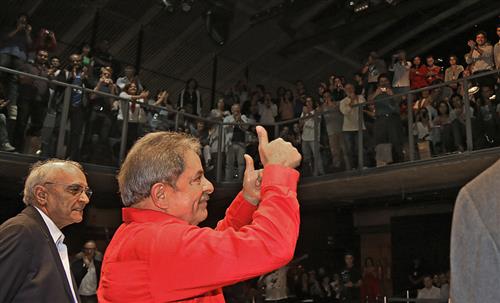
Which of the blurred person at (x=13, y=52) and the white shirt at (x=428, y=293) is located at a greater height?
the blurred person at (x=13, y=52)

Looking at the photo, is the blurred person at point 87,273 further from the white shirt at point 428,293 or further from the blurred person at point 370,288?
the white shirt at point 428,293

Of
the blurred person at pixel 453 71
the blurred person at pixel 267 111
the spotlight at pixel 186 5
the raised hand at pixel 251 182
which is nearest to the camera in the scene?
the raised hand at pixel 251 182

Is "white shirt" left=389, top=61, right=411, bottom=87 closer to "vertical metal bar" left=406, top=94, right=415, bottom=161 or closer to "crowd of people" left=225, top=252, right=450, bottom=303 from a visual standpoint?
"vertical metal bar" left=406, top=94, right=415, bottom=161

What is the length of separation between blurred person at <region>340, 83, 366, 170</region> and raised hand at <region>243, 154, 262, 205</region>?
6.18 meters

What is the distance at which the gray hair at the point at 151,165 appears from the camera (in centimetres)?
136

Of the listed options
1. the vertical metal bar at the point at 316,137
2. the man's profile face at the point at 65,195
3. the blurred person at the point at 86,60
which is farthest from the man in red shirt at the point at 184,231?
the blurred person at the point at 86,60

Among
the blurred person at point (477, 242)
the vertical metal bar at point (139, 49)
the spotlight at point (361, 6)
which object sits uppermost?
the spotlight at point (361, 6)

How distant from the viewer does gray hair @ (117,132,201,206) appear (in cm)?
136

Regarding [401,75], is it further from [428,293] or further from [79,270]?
[79,270]

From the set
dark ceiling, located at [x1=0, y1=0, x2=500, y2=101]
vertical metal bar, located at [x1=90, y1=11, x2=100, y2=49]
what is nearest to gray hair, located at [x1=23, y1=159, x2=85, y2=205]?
dark ceiling, located at [x1=0, y1=0, x2=500, y2=101]

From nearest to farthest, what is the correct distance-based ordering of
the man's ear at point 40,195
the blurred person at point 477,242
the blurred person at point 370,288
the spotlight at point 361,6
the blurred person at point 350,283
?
1. the blurred person at point 477,242
2. the man's ear at point 40,195
3. the blurred person at point 370,288
4. the blurred person at point 350,283
5. the spotlight at point 361,6

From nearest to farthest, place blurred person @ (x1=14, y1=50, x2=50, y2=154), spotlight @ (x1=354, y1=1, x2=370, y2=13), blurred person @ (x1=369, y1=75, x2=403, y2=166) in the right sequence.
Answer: blurred person @ (x1=14, y1=50, x2=50, y2=154) → blurred person @ (x1=369, y1=75, x2=403, y2=166) → spotlight @ (x1=354, y1=1, x2=370, y2=13)

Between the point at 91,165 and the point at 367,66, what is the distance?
15.2 feet

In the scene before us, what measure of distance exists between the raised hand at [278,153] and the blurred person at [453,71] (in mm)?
6665
